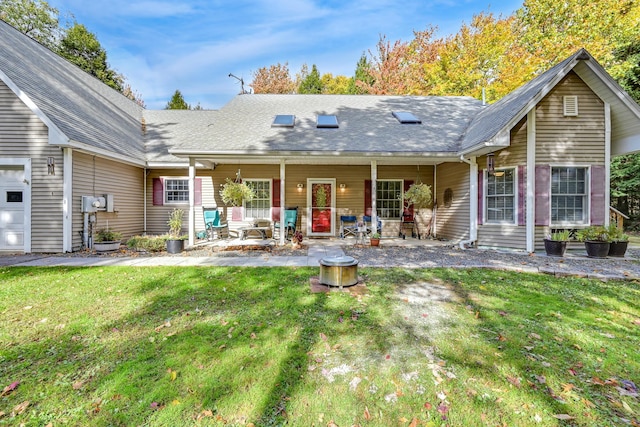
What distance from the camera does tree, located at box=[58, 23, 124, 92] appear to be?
1897cm

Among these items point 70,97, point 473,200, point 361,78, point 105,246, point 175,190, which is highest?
point 361,78

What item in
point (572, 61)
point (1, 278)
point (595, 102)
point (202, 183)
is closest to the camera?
point (1, 278)

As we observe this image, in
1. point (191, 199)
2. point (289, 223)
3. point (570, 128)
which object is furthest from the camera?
point (289, 223)

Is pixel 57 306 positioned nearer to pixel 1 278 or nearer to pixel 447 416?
pixel 1 278

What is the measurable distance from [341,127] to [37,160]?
8205 mm

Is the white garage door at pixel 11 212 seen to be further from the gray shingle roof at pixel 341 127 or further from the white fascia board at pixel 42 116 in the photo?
the gray shingle roof at pixel 341 127

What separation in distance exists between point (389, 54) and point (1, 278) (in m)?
22.3

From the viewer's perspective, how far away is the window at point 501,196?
7.48 metres

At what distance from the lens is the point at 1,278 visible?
475cm

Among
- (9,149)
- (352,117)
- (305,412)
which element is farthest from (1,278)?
(352,117)

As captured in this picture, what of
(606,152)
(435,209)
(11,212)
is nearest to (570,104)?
(606,152)

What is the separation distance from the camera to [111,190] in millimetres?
8422

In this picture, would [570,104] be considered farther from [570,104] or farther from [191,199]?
[191,199]

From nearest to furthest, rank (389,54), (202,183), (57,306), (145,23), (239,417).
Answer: (239,417), (57,306), (202,183), (145,23), (389,54)
